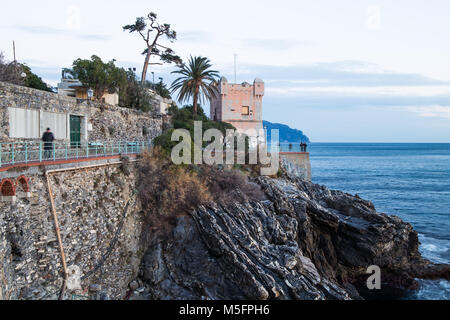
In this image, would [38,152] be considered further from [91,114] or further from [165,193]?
[91,114]

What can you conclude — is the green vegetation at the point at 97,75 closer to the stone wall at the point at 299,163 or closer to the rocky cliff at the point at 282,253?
the rocky cliff at the point at 282,253

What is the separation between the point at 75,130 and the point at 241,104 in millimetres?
27861

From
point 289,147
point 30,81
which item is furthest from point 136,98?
point 289,147

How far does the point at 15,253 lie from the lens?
1121 centimetres

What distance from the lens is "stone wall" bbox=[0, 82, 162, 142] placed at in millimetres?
14945

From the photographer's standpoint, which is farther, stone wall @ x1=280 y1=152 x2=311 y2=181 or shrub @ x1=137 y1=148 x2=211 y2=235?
stone wall @ x1=280 y1=152 x2=311 y2=181

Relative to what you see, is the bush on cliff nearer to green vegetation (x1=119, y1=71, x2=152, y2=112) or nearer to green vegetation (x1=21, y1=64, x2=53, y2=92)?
green vegetation (x1=119, y1=71, x2=152, y2=112)

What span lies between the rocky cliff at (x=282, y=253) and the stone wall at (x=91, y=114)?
7.96m

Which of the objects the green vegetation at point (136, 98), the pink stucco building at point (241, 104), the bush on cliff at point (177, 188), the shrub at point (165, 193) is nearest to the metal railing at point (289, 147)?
the pink stucco building at point (241, 104)

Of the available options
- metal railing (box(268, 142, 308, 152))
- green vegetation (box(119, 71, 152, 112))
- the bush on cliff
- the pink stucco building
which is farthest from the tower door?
the pink stucco building

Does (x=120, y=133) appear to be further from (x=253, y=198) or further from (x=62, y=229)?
(x=62, y=229)

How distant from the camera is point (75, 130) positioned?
1994 centimetres

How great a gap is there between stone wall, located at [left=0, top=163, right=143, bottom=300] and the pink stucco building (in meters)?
26.4

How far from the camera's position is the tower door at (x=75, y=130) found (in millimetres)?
19594
